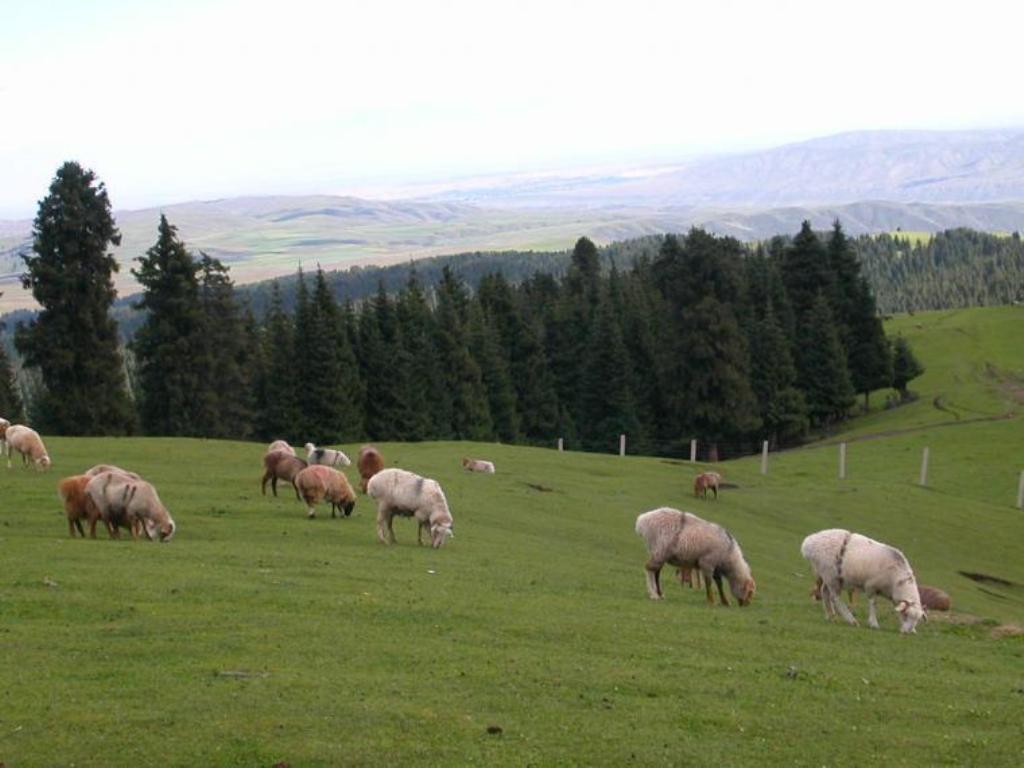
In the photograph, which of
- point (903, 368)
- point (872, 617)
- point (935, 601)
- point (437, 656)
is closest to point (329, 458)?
point (935, 601)

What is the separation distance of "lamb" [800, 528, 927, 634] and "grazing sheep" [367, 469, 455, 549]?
27.5 feet

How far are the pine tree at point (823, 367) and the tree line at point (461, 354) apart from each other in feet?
0.43

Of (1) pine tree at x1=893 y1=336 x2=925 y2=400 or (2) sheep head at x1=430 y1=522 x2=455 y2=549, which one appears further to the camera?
(1) pine tree at x1=893 y1=336 x2=925 y2=400

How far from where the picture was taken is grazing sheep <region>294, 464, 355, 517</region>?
28.1m

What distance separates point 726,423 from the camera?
74.9 meters

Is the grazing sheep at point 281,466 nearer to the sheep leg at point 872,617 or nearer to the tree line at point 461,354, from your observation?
the sheep leg at point 872,617

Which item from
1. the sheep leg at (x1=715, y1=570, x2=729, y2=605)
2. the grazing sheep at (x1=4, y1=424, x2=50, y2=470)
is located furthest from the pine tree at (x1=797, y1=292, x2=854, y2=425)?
the sheep leg at (x1=715, y1=570, x2=729, y2=605)

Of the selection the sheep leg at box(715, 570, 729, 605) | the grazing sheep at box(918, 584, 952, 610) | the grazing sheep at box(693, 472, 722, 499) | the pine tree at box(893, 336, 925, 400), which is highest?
the sheep leg at box(715, 570, 729, 605)

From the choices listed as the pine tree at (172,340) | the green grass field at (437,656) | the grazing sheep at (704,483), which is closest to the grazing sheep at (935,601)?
the green grass field at (437,656)

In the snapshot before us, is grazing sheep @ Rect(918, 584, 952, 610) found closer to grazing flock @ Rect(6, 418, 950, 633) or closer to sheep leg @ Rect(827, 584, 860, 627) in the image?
grazing flock @ Rect(6, 418, 950, 633)

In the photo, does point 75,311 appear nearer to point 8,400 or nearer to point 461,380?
point 8,400

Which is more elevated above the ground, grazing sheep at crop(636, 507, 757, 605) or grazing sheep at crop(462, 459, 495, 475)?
grazing sheep at crop(636, 507, 757, 605)

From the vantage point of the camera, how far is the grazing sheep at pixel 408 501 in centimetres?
Answer: 2509

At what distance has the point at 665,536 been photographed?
835 inches
